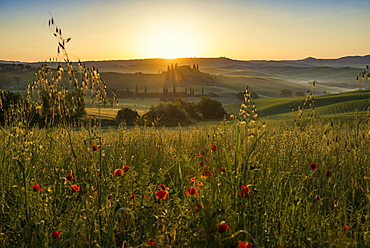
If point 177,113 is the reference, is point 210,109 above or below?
above

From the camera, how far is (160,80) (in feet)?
423

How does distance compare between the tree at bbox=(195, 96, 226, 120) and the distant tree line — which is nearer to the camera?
the distant tree line

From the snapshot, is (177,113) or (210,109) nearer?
(177,113)

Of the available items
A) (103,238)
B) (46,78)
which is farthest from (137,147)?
(103,238)

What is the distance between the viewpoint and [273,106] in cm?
4984

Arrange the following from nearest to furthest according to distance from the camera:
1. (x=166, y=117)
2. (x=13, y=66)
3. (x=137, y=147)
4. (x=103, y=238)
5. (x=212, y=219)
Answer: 1. (x=212, y=219)
2. (x=103, y=238)
3. (x=137, y=147)
4. (x=166, y=117)
5. (x=13, y=66)

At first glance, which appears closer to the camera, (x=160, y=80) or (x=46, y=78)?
(x=46, y=78)

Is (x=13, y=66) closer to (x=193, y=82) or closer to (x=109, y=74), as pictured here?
(x=109, y=74)

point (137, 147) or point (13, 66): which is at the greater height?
point (13, 66)

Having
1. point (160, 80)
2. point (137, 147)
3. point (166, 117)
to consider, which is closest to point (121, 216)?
point (137, 147)

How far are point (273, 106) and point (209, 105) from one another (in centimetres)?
1208

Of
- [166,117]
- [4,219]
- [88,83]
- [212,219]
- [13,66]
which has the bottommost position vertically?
[166,117]

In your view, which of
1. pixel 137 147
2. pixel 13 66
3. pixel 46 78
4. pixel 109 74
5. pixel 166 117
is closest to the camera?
pixel 46 78

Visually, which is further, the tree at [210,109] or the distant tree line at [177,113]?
the tree at [210,109]
